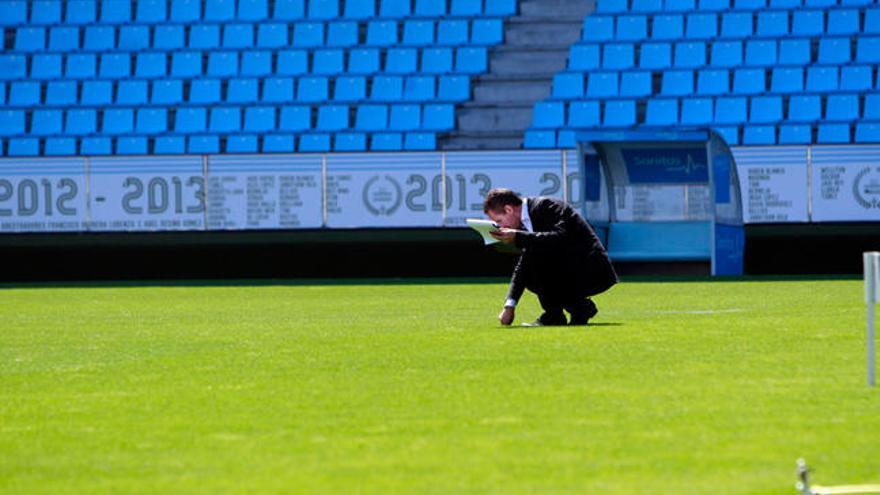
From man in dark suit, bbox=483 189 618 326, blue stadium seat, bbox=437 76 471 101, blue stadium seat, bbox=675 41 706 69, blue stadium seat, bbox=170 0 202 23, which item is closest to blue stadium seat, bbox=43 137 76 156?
blue stadium seat, bbox=170 0 202 23

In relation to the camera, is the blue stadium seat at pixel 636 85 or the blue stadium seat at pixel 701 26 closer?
the blue stadium seat at pixel 636 85

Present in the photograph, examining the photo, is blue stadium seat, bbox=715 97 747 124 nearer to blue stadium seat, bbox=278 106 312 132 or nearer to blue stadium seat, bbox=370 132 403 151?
blue stadium seat, bbox=370 132 403 151

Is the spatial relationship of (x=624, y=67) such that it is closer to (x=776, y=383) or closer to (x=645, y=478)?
(x=776, y=383)

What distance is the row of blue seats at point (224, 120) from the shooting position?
3481 centimetres

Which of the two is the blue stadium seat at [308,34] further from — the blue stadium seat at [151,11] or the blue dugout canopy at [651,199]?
the blue dugout canopy at [651,199]

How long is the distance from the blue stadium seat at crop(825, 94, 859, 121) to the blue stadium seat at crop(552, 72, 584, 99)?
4.65m

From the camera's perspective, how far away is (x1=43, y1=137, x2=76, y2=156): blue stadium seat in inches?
1405

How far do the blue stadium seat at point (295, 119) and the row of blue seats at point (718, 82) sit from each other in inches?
186

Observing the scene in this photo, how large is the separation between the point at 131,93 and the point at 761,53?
489 inches

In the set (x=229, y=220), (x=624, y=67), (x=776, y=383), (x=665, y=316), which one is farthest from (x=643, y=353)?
(x=624, y=67)

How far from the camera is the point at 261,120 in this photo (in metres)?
35.5

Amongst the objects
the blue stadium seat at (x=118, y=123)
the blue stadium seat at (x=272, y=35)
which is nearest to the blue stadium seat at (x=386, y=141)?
the blue stadium seat at (x=272, y=35)

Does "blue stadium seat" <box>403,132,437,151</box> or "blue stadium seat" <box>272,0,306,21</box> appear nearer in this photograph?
"blue stadium seat" <box>403,132,437,151</box>

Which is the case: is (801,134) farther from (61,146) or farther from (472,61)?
(61,146)
